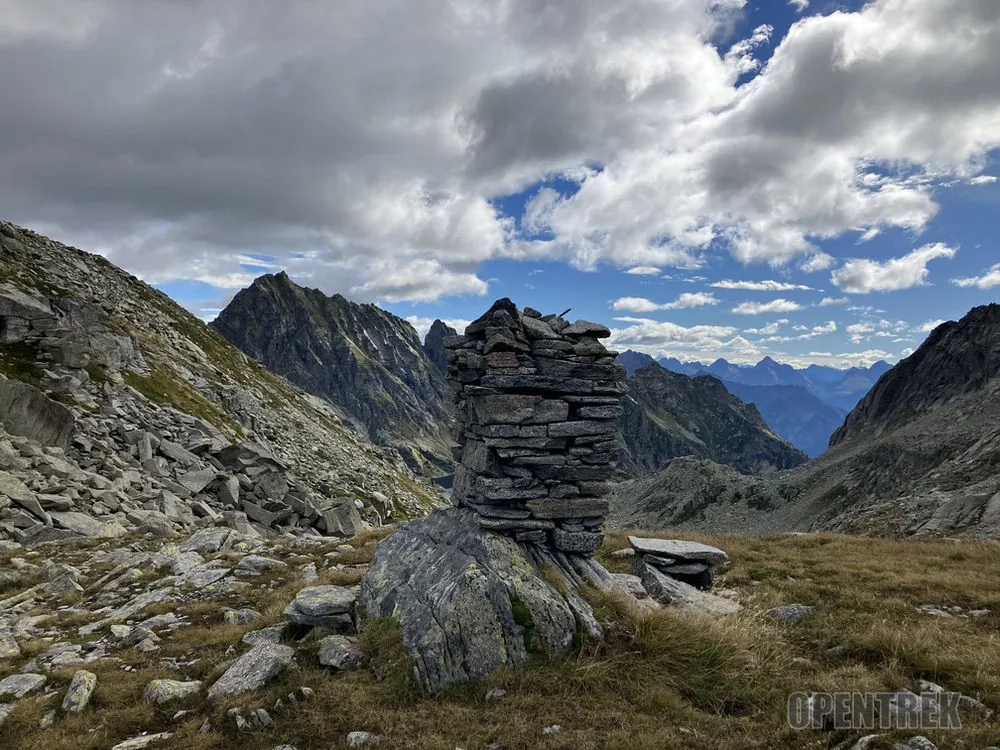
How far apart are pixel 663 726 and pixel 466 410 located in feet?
29.7

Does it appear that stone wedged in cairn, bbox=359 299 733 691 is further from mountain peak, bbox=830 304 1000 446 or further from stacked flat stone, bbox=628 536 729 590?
mountain peak, bbox=830 304 1000 446

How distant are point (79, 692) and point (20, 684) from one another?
176cm

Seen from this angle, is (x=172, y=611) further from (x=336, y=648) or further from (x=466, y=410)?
(x=466, y=410)

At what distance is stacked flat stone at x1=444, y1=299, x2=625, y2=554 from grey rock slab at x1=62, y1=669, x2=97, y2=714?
8436 mm

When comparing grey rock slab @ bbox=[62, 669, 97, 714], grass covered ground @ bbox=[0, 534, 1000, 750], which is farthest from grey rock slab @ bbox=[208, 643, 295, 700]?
grey rock slab @ bbox=[62, 669, 97, 714]

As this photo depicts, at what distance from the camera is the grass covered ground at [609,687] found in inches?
329

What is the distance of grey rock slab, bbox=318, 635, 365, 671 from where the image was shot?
34.9 feet

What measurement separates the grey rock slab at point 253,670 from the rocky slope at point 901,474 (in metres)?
39.7

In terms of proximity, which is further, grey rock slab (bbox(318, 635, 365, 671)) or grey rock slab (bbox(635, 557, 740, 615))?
grey rock slab (bbox(635, 557, 740, 615))

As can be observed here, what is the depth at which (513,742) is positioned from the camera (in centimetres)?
825

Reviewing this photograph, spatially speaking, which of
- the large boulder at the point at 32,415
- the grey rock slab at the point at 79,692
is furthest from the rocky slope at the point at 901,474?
the large boulder at the point at 32,415

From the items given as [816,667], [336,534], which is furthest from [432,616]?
[336,534]

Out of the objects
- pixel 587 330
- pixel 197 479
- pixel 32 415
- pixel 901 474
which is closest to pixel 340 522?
pixel 197 479

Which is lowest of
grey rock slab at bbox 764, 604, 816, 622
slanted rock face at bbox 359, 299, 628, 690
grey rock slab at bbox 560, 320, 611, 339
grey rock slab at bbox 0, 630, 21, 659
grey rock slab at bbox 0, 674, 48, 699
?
grey rock slab at bbox 0, 630, 21, 659
